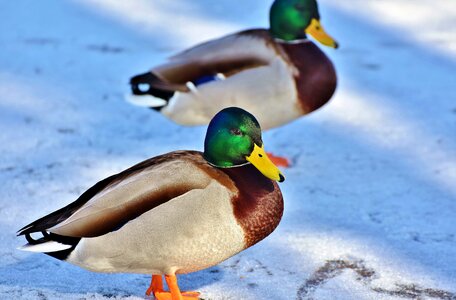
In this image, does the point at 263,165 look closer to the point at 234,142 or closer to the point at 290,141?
the point at 234,142

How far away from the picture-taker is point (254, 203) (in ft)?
10.2

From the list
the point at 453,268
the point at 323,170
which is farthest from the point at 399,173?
the point at 453,268

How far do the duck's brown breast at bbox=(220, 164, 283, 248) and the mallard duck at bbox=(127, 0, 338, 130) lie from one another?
5.16ft

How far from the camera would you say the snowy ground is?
11.5 ft

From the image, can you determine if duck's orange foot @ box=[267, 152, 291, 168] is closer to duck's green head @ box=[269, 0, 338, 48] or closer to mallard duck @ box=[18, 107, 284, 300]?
duck's green head @ box=[269, 0, 338, 48]

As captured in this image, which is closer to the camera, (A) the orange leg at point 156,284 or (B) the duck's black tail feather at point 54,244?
(B) the duck's black tail feather at point 54,244

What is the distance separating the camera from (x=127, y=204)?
3.07m

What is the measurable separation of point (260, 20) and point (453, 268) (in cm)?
367

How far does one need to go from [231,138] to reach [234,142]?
0.06ft

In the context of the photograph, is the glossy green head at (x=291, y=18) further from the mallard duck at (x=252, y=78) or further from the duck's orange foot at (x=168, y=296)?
the duck's orange foot at (x=168, y=296)

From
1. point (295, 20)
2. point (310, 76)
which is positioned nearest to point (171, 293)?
point (310, 76)

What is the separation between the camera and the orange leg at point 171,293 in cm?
321

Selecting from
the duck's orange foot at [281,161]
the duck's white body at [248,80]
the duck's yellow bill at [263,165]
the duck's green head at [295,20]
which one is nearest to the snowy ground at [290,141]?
the duck's orange foot at [281,161]

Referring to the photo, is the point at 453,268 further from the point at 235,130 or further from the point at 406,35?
the point at 406,35
